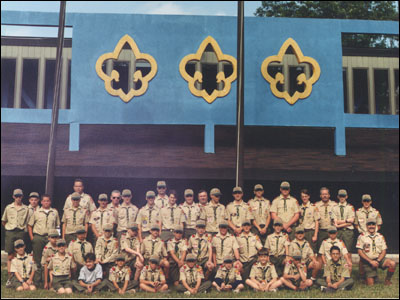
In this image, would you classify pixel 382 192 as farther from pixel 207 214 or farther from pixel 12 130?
pixel 12 130

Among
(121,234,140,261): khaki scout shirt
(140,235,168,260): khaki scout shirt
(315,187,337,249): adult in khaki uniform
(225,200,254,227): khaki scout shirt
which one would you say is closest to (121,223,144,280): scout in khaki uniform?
(121,234,140,261): khaki scout shirt

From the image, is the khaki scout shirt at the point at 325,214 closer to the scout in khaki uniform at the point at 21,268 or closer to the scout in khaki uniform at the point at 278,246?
the scout in khaki uniform at the point at 278,246

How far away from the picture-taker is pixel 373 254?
11016 mm

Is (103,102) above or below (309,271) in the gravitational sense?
above

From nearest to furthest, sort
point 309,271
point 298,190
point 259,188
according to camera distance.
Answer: point 309,271 → point 259,188 → point 298,190

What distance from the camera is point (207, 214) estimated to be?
10.8 m

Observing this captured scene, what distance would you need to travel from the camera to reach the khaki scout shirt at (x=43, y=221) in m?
10.9

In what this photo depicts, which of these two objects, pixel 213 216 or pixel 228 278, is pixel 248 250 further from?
pixel 213 216

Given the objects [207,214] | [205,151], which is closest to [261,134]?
[205,151]

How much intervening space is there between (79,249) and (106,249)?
0.59 metres

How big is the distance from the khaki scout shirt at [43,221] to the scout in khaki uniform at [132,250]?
1.76 metres

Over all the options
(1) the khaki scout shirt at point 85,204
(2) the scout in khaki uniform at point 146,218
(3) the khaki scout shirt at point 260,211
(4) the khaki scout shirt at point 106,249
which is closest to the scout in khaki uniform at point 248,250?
(3) the khaki scout shirt at point 260,211

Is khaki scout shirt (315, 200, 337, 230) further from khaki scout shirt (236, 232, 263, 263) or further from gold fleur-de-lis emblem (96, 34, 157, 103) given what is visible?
gold fleur-de-lis emblem (96, 34, 157, 103)

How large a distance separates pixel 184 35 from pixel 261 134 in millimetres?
3815
